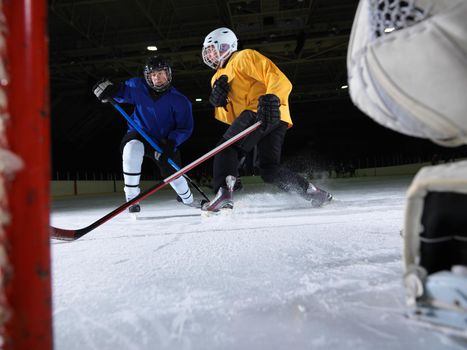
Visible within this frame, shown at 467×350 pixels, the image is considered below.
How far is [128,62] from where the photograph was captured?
9.76 metres

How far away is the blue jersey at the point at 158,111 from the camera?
8.48 ft

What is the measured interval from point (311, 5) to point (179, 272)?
23.3 ft

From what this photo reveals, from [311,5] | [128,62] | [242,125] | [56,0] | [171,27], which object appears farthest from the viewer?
[128,62]

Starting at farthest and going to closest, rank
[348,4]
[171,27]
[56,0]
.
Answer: [171,27] → [348,4] → [56,0]

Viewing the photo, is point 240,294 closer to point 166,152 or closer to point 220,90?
point 220,90

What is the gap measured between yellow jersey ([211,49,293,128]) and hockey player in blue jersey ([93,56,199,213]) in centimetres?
45

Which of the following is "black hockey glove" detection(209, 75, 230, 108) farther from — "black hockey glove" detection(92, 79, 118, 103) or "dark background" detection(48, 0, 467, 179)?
"dark background" detection(48, 0, 467, 179)

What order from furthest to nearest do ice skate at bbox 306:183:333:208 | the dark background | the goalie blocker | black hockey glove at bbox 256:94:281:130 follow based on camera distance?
1. the dark background
2. ice skate at bbox 306:183:333:208
3. black hockey glove at bbox 256:94:281:130
4. the goalie blocker

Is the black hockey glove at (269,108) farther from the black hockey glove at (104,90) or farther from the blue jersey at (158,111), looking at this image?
the black hockey glove at (104,90)

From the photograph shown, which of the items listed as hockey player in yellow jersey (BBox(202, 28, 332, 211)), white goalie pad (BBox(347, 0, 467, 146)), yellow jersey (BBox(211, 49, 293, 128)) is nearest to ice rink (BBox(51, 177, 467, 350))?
white goalie pad (BBox(347, 0, 467, 146))

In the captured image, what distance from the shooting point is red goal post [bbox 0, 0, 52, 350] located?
33cm

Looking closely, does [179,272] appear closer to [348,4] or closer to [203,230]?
[203,230]

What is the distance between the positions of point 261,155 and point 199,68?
346 inches

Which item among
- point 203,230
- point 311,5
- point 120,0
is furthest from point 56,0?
point 203,230
